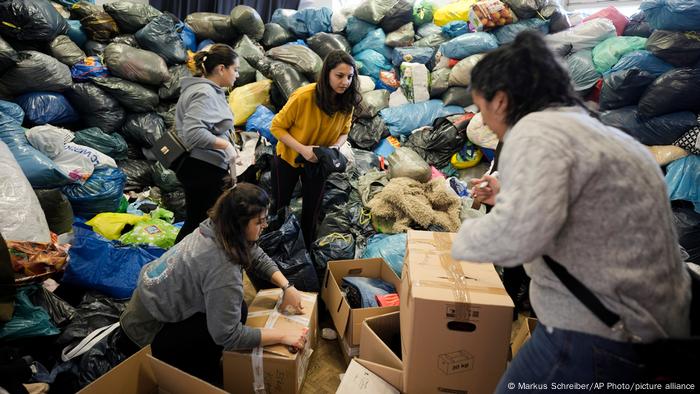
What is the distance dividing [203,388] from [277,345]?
26 cm

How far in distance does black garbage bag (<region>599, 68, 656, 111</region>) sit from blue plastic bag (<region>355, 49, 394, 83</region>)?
1.79 m

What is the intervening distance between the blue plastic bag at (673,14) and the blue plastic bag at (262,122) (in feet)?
7.64

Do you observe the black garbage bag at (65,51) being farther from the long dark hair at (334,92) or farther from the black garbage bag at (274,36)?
the long dark hair at (334,92)

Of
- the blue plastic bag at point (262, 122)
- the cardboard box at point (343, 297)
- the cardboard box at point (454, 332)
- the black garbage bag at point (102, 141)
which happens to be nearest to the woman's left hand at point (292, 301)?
the cardboard box at point (343, 297)

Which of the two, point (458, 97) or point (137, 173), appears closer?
point (137, 173)

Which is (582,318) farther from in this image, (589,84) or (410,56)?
(410,56)

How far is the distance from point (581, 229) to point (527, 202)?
122 millimetres

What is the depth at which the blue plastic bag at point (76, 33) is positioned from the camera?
304cm

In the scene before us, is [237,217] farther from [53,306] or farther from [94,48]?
[94,48]

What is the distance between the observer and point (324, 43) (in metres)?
3.54

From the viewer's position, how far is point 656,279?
0.68 m

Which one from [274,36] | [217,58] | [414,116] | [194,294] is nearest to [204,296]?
[194,294]

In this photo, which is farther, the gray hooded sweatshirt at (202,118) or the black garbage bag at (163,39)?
the black garbage bag at (163,39)

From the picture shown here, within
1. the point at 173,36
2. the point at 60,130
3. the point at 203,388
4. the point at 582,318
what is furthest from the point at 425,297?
the point at 173,36
